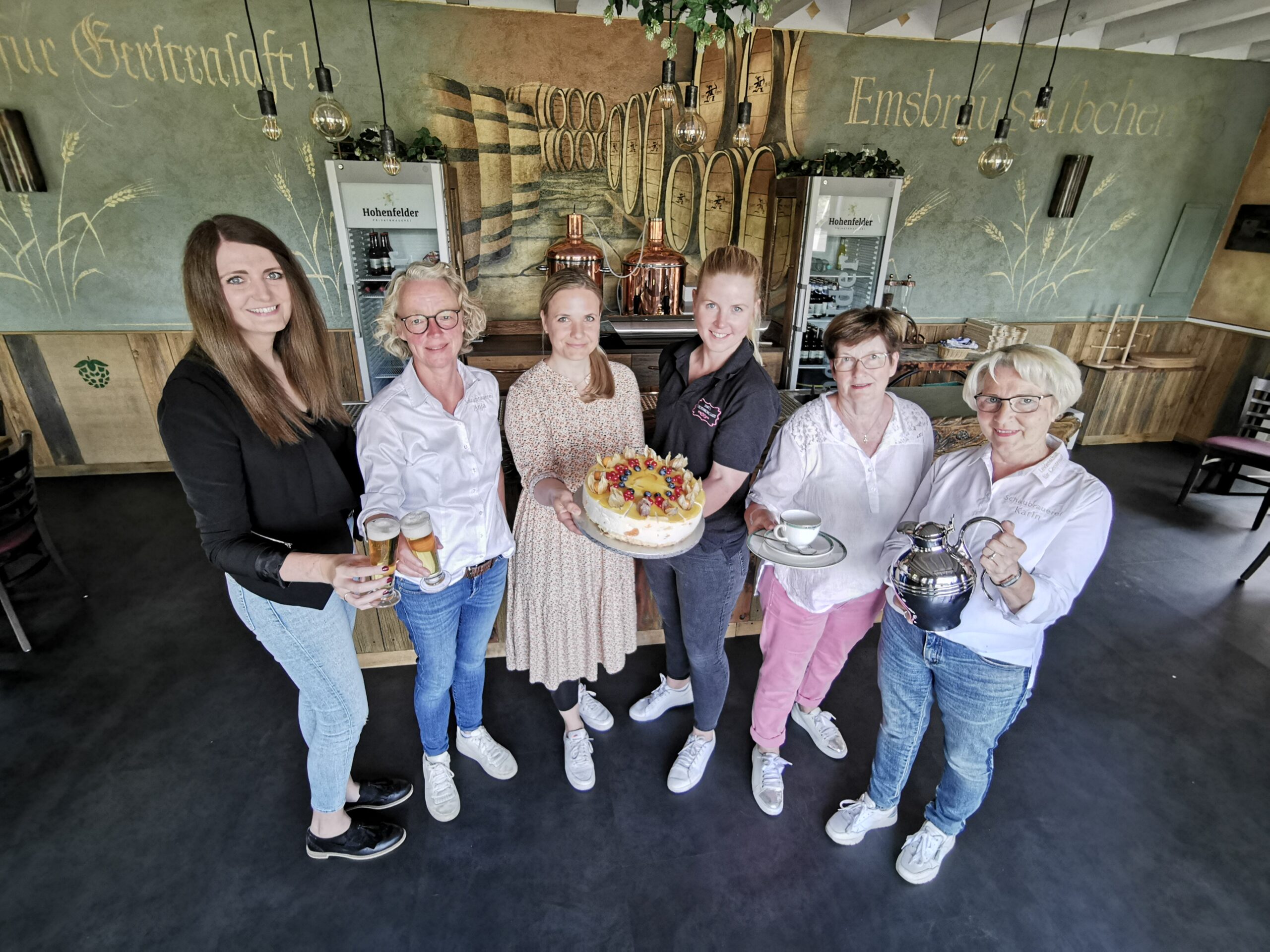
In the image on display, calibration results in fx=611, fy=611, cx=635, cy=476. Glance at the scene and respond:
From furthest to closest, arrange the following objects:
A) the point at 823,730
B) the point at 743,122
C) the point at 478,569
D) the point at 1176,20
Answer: the point at 1176,20 → the point at 743,122 → the point at 823,730 → the point at 478,569

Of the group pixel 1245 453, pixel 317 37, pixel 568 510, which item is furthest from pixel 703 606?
pixel 1245 453

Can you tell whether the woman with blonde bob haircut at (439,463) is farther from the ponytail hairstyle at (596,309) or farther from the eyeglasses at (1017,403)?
the eyeglasses at (1017,403)

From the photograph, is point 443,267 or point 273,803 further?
point 273,803

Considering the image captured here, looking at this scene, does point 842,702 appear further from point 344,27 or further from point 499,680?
point 344,27

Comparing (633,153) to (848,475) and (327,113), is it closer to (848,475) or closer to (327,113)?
(327,113)

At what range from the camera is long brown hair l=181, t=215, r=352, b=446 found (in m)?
1.47

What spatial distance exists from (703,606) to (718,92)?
491 cm

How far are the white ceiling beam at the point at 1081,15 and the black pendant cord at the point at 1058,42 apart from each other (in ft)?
0.08

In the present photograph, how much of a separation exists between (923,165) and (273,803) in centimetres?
658

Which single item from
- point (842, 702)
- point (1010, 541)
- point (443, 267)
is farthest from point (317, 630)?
point (842, 702)

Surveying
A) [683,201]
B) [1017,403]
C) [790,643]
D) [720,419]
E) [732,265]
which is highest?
[683,201]

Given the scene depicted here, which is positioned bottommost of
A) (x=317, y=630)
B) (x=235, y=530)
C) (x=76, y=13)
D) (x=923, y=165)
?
(x=317, y=630)

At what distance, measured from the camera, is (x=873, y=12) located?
476 cm

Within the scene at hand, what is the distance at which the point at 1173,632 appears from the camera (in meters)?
3.52
